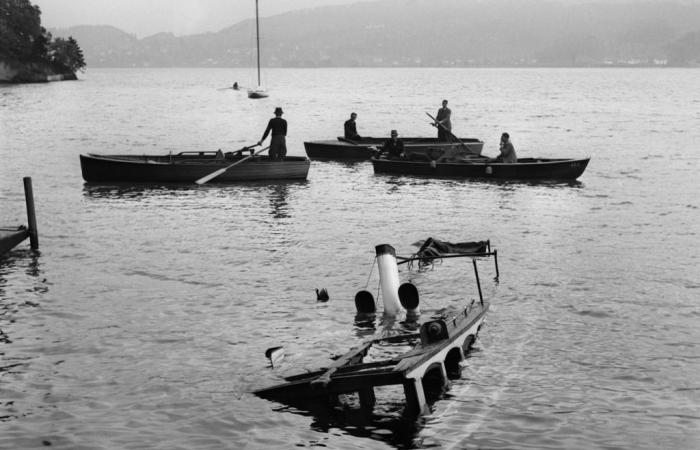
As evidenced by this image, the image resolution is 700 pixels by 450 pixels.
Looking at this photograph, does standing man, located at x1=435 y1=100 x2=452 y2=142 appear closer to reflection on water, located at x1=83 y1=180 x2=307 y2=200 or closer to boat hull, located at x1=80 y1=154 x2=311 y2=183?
boat hull, located at x1=80 y1=154 x2=311 y2=183

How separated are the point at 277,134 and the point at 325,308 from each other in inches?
704

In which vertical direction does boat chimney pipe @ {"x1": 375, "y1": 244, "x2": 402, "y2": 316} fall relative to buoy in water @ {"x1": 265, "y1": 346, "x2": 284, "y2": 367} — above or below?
above

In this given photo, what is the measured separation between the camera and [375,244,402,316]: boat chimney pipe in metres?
17.4

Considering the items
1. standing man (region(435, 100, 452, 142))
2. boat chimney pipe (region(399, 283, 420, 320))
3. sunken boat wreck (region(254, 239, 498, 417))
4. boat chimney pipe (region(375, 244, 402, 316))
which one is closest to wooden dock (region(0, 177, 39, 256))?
boat chimney pipe (region(375, 244, 402, 316))

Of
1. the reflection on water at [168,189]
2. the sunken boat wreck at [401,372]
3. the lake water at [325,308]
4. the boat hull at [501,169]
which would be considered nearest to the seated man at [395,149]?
the boat hull at [501,169]

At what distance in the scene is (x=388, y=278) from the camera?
57.1 ft

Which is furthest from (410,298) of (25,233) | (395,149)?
(395,149)

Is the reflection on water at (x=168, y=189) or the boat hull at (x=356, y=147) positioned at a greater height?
the boat hull at (x=356, y=147)

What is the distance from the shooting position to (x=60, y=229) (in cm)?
2689

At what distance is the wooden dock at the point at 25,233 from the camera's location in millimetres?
22562

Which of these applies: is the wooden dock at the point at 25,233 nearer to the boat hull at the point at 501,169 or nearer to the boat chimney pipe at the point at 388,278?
the boat chimney pipe at the point at 388,278

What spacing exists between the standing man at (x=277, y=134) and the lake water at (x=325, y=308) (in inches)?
56.0

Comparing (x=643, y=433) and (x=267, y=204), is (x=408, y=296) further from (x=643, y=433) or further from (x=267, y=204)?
(x=267, y=204)

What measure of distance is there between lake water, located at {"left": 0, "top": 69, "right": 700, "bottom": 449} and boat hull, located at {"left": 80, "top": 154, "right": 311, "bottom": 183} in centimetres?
52
